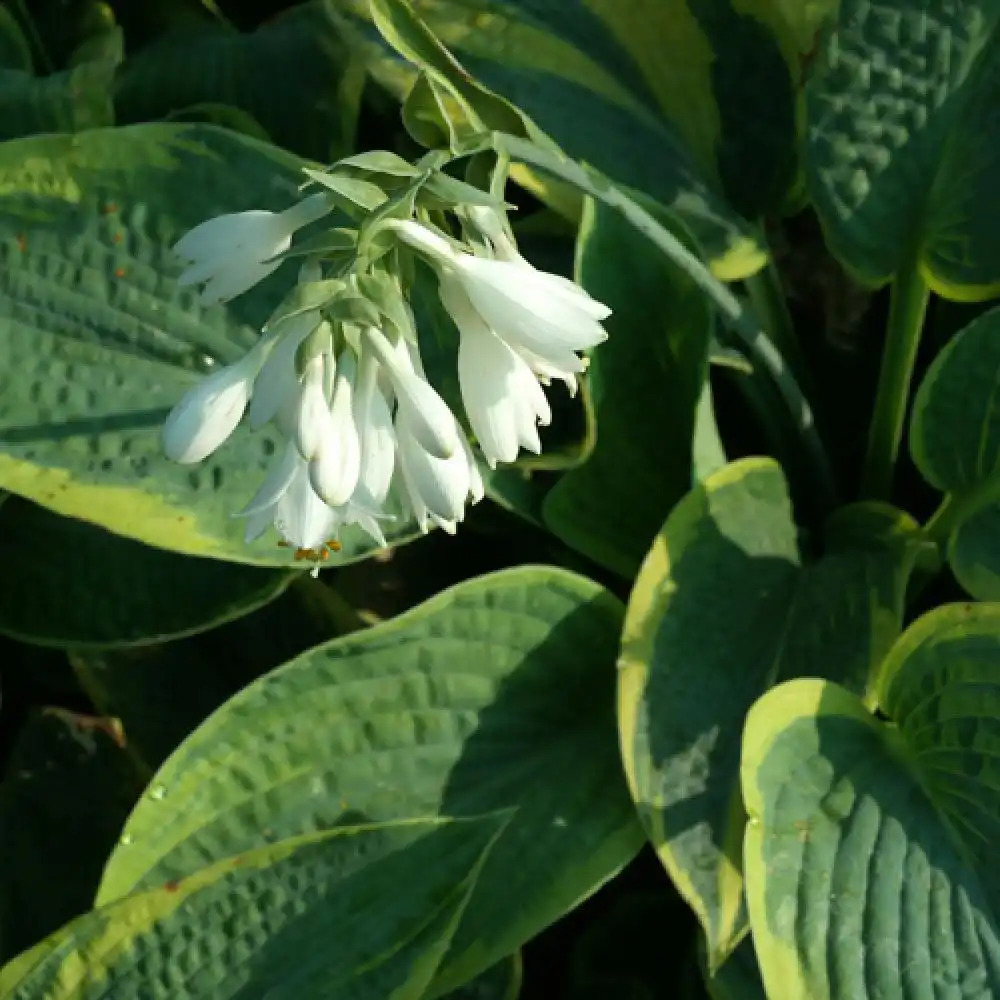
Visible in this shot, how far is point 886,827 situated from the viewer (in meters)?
0.88

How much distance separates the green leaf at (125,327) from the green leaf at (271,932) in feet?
0.72

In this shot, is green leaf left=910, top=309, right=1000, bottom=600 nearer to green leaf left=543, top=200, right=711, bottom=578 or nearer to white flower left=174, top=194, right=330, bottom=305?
green leaf left=543, top=200, right=711, bottom=578

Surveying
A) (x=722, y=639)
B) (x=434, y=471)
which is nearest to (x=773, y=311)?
(x=722, y=639)

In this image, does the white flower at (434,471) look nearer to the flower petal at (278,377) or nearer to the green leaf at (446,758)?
the flower petal at (278,377)

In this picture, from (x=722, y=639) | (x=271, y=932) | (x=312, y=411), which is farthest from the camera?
(x=722, y=639)

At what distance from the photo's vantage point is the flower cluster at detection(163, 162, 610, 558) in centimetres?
61

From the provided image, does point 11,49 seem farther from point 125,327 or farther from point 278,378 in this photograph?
point 278,378

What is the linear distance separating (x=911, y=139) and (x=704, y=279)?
263 mm

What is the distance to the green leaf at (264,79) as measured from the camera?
117 cm

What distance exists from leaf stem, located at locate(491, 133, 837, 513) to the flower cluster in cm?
7

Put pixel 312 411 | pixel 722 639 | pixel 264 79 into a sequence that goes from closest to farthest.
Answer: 1. pixel 312 411
2. pixel 722 639
3. pixel 264 79

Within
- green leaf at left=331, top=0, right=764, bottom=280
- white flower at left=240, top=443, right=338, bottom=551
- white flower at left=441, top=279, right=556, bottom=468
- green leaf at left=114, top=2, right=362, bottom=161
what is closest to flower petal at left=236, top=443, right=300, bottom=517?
white flower at left=240, top=443, right=338, bottom=551

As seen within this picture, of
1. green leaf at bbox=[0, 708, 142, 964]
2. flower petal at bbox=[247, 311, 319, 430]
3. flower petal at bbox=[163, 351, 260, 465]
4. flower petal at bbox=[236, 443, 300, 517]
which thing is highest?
flower petal at bbox=[247, 311, 319, 430]

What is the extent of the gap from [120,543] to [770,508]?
572 mm
